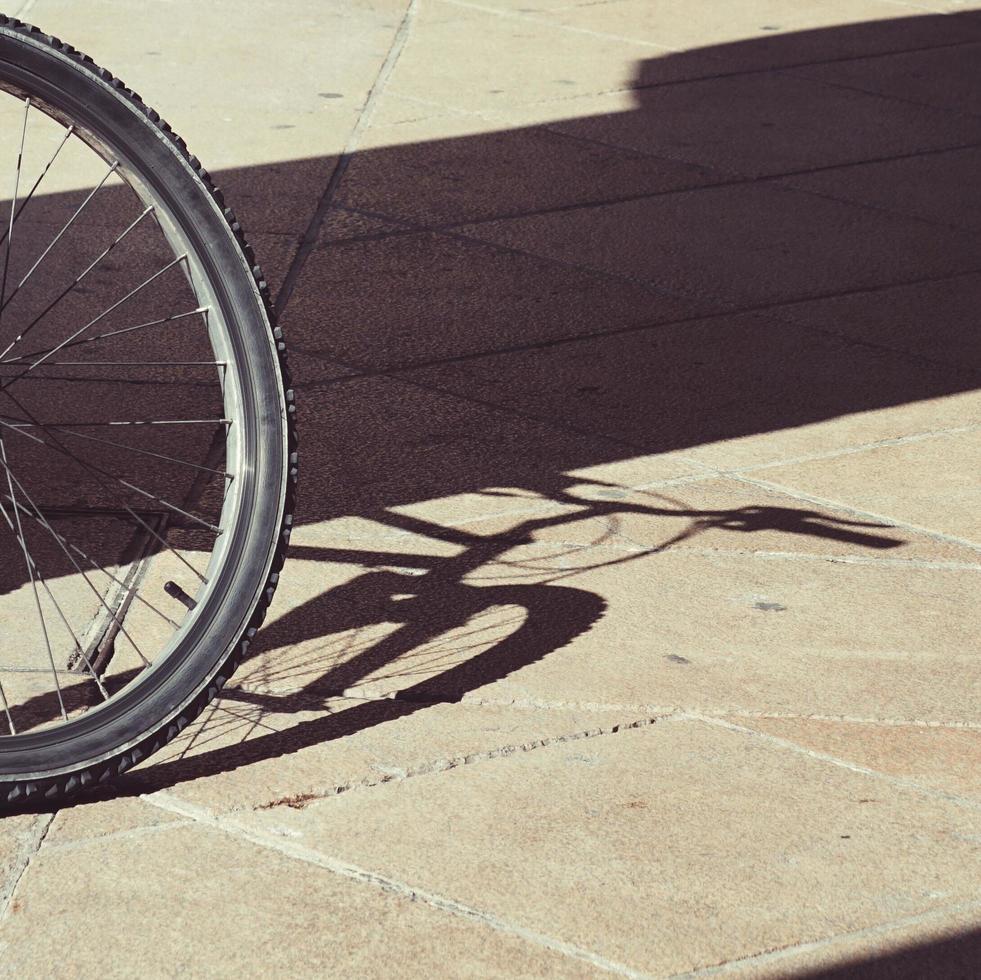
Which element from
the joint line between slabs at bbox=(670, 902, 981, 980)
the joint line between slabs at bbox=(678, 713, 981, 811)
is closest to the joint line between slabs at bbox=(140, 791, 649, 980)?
the joint line between slabs at bbox=(670, 902, 981, 980)

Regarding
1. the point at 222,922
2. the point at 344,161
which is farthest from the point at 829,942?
the point at 344,161

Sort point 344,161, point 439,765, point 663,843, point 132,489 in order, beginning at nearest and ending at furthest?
point 663,843, point 439,765, point 132,489, point 344,161

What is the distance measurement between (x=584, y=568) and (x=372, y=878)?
4.27 feet

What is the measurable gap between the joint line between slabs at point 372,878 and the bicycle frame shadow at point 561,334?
0.39ft

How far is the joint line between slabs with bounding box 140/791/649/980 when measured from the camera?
2551 millimetres

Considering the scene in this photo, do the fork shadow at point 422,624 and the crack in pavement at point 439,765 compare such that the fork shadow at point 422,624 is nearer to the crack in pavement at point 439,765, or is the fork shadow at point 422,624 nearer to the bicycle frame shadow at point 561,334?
the bicycle frame shadow at point 561,334

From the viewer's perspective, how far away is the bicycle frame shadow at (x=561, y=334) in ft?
11.9

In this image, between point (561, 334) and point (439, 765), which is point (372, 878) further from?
point (561, 334)

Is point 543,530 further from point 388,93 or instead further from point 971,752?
point 388,93

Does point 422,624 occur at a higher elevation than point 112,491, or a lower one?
lower

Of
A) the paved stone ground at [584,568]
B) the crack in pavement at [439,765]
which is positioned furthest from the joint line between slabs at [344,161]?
the crack in pavement at [439,765]

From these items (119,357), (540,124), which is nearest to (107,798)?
(119,357)

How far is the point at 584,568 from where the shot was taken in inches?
151

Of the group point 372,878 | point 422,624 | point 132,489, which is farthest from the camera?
point 132,489
